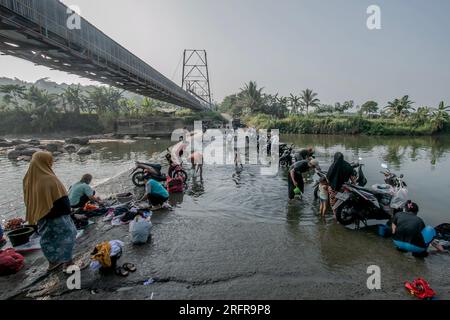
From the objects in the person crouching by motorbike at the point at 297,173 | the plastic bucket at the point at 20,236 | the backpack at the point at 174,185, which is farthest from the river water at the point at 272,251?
the plastic bucket at the point at 20,236

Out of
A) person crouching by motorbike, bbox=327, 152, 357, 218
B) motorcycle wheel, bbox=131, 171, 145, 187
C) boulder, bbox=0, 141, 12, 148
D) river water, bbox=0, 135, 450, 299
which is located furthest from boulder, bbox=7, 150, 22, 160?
person crouching by motorbike, bbox=327, 152, 357, 218

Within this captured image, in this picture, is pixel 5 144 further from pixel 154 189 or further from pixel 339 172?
pixel 339 172

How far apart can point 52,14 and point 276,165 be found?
38.1ft

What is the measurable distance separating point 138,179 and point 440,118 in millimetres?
56141

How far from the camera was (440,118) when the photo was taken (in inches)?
1857

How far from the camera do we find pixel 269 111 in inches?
2675

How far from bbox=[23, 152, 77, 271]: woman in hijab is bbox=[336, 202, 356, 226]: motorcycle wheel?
4.92 m

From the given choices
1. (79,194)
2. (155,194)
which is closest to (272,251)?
(155,194)

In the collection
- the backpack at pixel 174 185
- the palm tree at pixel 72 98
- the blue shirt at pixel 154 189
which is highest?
the palm tree at pixel 72 98

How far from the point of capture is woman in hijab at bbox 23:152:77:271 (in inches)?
143

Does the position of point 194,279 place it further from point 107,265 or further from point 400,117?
point 400,117

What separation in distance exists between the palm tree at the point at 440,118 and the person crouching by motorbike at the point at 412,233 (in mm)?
53801

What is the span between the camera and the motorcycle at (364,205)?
214 inches

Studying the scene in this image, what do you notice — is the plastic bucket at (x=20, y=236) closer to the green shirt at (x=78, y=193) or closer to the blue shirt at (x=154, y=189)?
the green shirt at (x=78, y=193)
